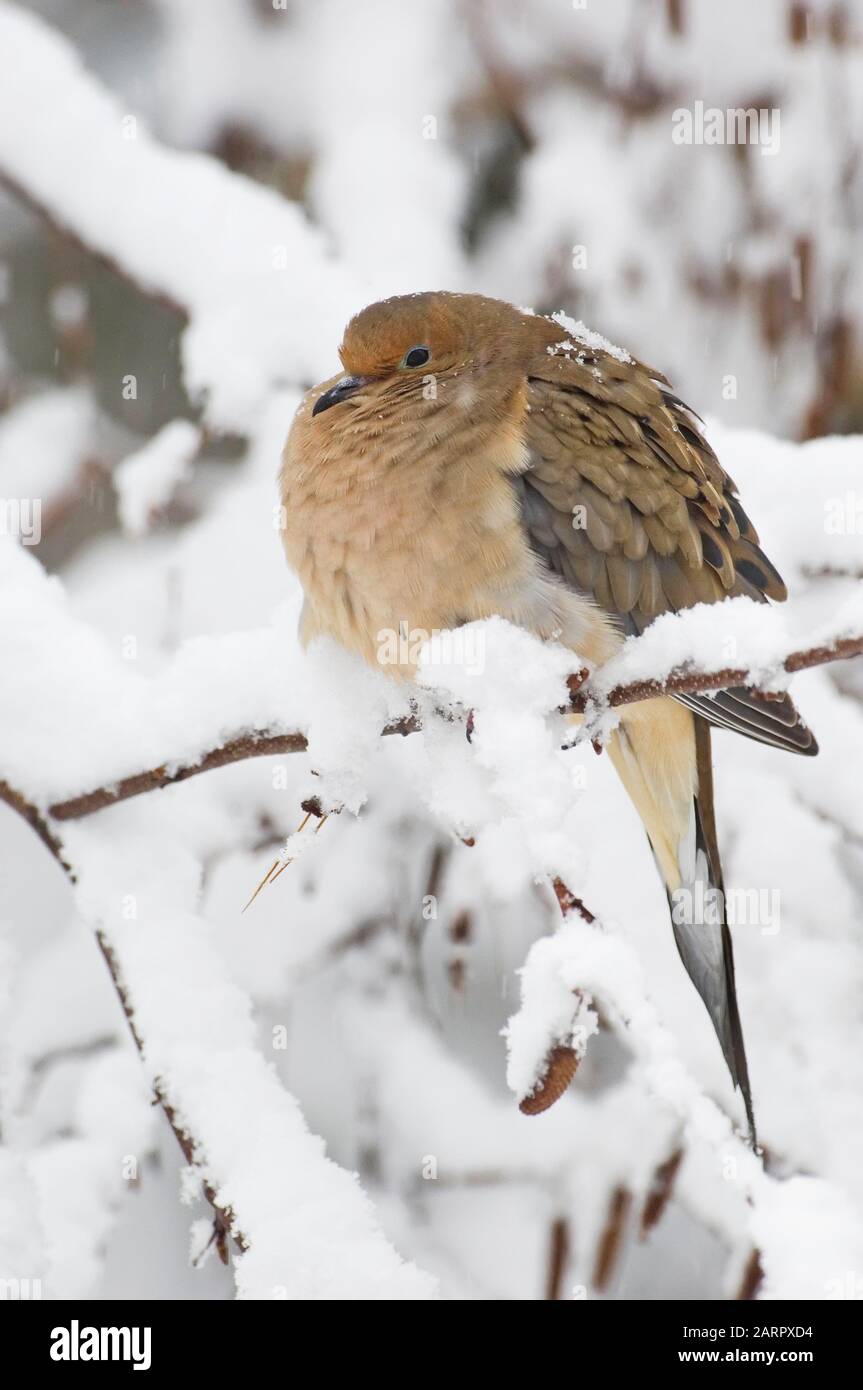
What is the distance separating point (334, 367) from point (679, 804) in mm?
1204

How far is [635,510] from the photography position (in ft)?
7.93

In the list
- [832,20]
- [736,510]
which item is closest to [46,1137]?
[736,510]

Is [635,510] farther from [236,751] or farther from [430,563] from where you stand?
[236,751]

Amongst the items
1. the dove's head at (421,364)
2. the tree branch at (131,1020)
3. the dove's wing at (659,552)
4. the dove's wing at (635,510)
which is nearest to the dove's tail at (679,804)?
the dove's wing at (659,552)

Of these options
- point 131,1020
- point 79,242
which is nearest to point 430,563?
point 131,1020

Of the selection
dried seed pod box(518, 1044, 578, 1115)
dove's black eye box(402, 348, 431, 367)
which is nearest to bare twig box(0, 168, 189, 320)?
dove's black eye box(402, 348, 431, 367)

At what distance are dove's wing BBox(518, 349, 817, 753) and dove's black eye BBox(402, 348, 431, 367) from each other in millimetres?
202

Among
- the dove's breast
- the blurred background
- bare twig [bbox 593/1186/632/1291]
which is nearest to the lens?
the dove's breast

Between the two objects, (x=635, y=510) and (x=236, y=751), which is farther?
(x=635, y=510)

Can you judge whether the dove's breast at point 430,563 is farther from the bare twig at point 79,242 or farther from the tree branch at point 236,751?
the bare twig at point 79,242

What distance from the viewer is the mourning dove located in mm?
2277

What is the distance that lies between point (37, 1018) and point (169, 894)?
3.91 feet

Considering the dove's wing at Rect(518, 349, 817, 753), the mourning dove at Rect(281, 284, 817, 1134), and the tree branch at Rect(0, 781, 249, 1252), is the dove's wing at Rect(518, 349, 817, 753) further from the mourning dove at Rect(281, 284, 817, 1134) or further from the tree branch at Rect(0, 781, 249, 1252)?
the tree branch at Rect(0, 781, 249, 1252)

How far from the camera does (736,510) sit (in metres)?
2.59
